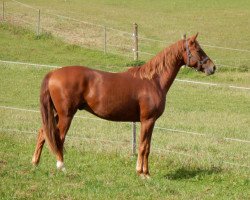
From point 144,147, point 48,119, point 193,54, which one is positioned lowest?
Result: point 144,147

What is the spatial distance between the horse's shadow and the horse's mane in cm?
152

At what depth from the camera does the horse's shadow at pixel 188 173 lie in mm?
9852

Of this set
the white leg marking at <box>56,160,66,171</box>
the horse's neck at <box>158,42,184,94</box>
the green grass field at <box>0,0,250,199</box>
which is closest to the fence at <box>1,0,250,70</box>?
the green grass field at <box>0,0,250,199</box>

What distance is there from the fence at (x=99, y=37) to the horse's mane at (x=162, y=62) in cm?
1565

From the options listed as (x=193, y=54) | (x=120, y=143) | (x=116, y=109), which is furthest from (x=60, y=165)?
(x=120, y=143)

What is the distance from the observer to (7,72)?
2159cm

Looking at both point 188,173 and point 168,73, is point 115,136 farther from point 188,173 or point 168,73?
point 168,73

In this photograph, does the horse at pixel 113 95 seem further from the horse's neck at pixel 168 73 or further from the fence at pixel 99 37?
the fence at pixel 99 37

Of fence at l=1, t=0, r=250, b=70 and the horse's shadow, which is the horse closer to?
the horse's shadow

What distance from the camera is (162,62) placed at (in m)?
9.92

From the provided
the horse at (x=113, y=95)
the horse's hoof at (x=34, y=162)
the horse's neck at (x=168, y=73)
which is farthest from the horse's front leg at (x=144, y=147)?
the horse's hoof at (x=34, y=162)

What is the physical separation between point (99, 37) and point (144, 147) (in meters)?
21.3

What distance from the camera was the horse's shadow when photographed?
9.85 meters

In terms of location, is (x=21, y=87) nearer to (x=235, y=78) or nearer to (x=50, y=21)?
(x=235, y=78)
